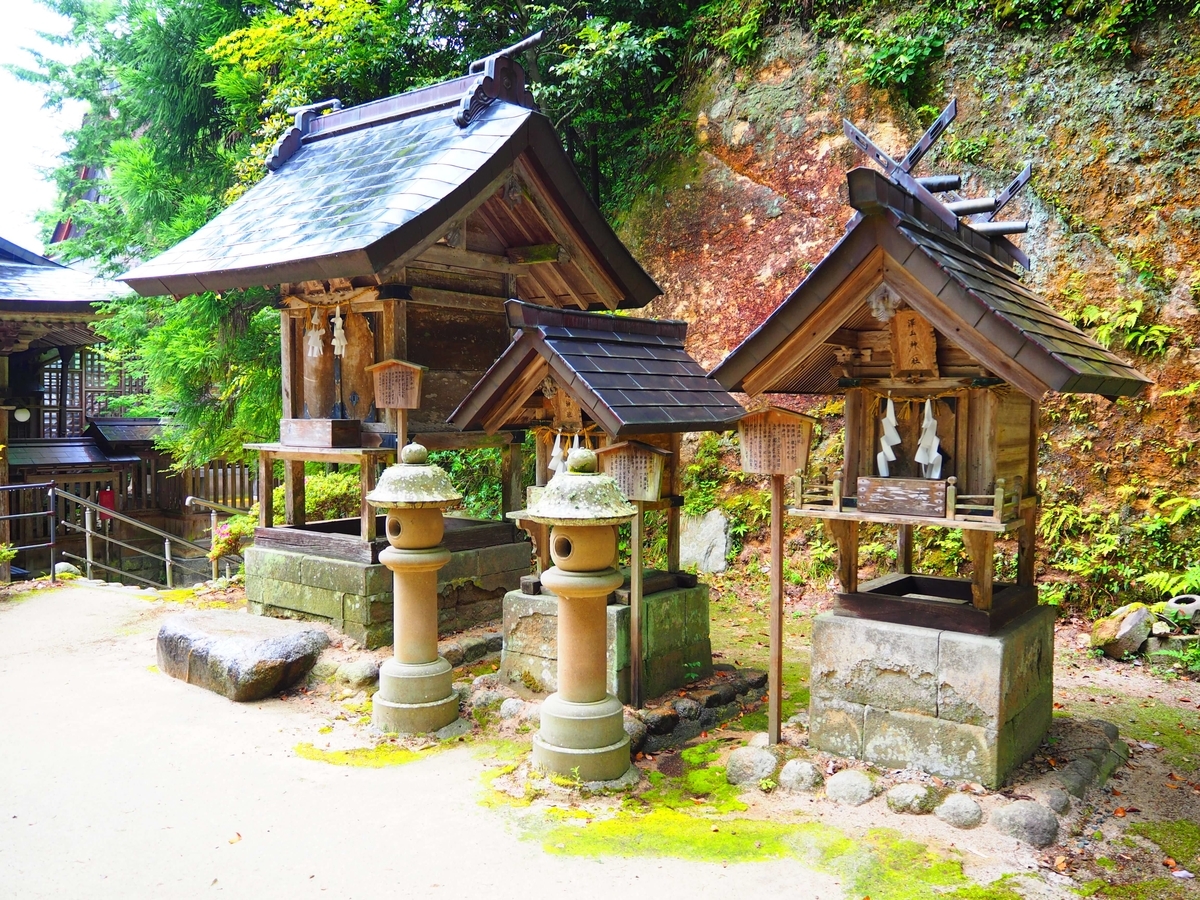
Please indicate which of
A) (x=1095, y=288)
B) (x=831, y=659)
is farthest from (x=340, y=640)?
(x=1095, y=288)

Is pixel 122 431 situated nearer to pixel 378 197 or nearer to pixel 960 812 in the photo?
pixel 378 197

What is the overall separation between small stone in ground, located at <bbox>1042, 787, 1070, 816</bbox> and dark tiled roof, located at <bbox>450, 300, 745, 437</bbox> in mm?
3367

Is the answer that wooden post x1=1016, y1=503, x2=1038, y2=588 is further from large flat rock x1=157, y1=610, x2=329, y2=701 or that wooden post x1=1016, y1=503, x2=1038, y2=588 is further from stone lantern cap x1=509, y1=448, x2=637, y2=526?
large flat rock x1=157, y1=610, x2=329, y2=701

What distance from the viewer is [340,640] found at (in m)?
8.54

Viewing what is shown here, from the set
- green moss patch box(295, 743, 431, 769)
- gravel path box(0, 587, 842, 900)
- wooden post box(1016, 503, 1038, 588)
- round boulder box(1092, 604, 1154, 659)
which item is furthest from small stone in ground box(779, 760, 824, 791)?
round boulder box(1092, 604, 1154, 659)

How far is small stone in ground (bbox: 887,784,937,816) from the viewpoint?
5.14 meters

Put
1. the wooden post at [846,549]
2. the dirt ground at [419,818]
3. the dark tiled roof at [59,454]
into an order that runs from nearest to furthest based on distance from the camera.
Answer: the dirt ground at [419,818], the wooden post at [846,549], the dark tiled roof at [59,454]

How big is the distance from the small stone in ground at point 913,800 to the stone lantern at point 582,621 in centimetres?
175

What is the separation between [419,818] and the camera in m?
5.29

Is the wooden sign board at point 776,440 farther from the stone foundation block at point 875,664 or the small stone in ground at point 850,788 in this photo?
the small stone in ground at point 850,788

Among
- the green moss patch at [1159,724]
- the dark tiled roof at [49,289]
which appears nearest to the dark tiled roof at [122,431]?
the dark tiled roof at [49,289]

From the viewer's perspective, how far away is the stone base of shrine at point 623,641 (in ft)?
22.6

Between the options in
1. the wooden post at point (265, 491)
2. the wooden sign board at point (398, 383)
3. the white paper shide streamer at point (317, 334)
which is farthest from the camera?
the wooden post at point (265, 491)

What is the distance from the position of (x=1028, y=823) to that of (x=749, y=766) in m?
1.69
